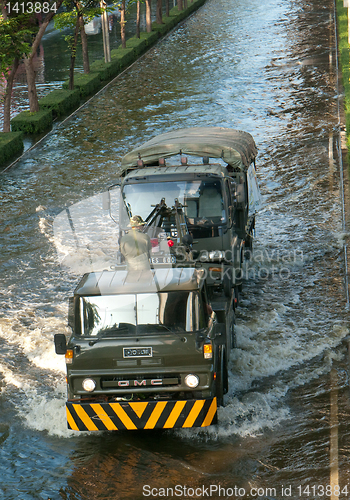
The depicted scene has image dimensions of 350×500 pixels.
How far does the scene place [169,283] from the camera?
800cm

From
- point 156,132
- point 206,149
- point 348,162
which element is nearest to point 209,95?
point 156,132

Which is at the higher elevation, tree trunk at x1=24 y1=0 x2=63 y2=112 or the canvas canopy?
tree trunk at x1=24 y1=0 x2=63 y2=112

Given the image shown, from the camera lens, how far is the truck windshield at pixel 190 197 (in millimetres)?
11430

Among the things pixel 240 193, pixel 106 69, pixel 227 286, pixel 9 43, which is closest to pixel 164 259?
pixel 227 286

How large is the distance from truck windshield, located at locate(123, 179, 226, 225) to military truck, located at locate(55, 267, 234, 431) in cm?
354

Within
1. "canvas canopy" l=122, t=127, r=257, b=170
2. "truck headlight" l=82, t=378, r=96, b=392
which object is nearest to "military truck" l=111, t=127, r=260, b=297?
"canvas canopy" l=122, t=127, r=257, b=170

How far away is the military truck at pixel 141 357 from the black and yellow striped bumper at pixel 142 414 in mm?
11

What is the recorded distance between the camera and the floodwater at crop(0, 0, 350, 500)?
759 cm

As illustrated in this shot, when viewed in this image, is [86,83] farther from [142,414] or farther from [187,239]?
[142,414]

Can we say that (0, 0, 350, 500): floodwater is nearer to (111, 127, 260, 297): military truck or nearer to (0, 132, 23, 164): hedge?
(0, 132, 23, 164): hedge

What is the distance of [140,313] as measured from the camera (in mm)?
7871

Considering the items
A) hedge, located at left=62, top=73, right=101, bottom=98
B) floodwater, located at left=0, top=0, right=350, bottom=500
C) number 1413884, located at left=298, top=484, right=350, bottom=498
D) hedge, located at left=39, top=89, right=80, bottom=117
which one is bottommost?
number 1413884, located at left=298, top=484, right=350, bottom=498

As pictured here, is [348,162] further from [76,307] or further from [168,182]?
[76,307]

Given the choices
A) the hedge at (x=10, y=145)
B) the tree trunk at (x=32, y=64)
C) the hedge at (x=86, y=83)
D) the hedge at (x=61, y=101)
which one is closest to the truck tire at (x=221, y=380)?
the hedge at (x=10, y=145)
